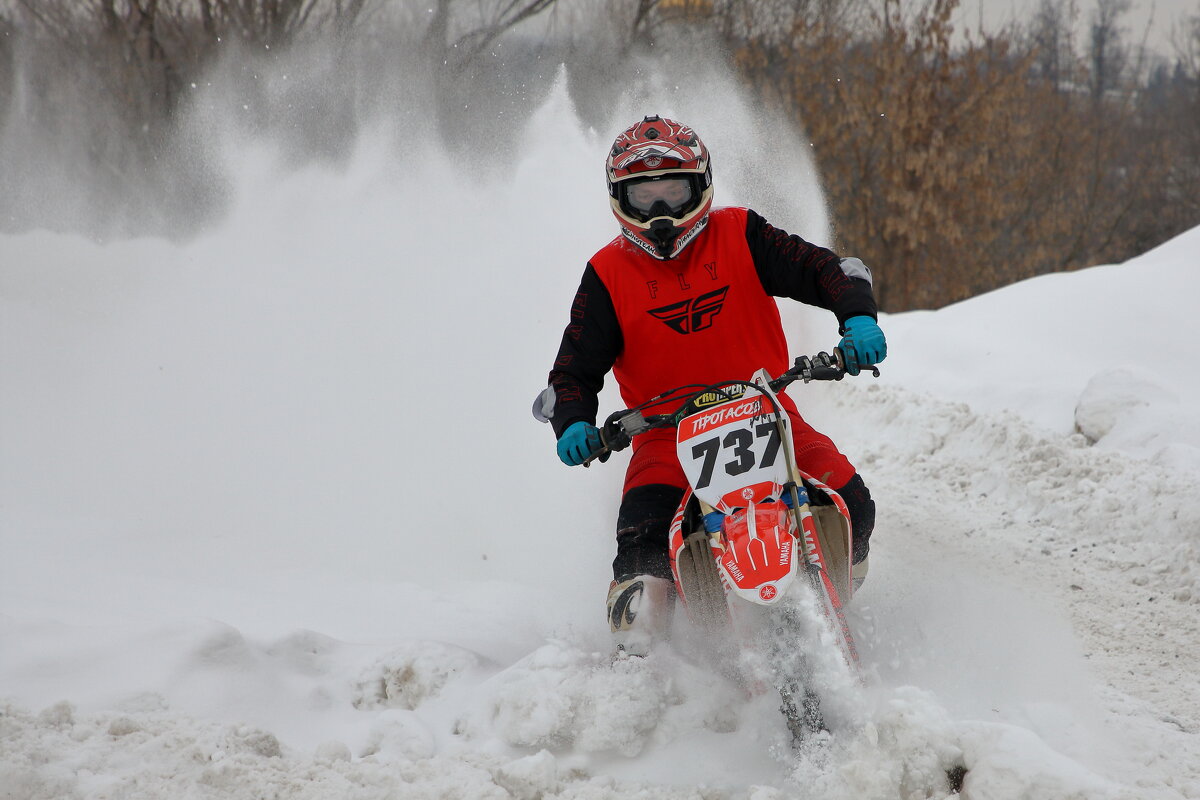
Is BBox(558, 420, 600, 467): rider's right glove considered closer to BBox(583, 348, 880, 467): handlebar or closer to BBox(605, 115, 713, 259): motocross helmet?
BBox(583, 348, 880, 467): handlebar

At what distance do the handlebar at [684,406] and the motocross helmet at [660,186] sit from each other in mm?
690

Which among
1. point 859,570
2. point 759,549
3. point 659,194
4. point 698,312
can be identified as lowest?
Answer: point 859,570

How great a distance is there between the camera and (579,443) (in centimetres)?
344

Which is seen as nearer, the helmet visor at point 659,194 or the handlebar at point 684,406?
the handlebar at point 684,406

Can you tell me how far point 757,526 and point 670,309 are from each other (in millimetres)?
1200

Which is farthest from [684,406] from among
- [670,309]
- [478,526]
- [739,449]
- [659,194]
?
[478,526]

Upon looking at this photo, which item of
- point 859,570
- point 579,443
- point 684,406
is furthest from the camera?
point 859,570

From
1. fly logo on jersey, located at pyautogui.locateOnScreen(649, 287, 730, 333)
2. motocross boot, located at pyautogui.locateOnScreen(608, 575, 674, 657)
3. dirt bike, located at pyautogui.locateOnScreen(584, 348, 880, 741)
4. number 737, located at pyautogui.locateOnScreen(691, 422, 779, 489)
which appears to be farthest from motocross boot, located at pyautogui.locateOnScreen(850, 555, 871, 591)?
fly logo on jersey, located at pyautogui.locateOnScreen(649, 287, 730, 333)

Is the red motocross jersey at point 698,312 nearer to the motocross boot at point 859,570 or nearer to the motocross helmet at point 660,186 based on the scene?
the motocross helmet at point 660,186

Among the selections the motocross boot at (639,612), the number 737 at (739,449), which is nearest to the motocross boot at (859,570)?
the motocross boot at (639,612)

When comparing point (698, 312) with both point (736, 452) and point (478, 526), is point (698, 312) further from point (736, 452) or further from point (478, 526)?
point (478, 526)

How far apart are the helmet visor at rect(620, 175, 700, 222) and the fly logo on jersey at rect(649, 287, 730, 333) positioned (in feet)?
1.17

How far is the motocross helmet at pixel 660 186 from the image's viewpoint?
371 centimetres

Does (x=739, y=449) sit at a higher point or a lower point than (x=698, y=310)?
lower
